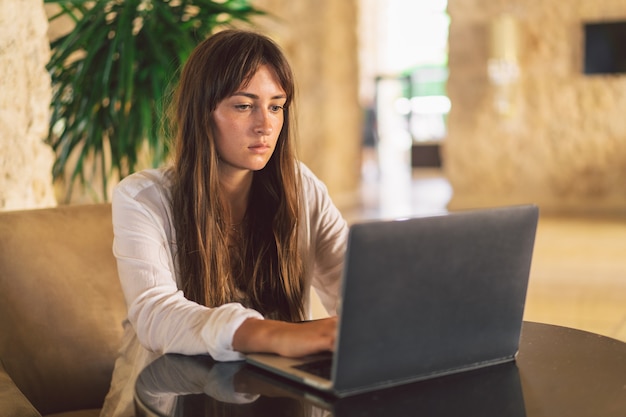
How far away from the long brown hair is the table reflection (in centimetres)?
36

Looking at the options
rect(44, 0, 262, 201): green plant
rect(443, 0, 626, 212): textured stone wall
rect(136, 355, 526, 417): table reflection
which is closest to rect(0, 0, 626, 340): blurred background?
rect(443, 0, 626, 212): textured stone wall

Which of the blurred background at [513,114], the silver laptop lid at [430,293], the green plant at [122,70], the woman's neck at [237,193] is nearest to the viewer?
the silver laptop lid at [430,293]

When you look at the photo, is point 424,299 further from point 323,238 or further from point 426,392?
point 323,238

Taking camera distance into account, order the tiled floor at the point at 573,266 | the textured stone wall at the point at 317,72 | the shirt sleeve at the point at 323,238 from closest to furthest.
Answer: the shirt sleeve at the point at 323,238
the tiled floor at the point at 573,266
the textured stone wall at the point at 317,72

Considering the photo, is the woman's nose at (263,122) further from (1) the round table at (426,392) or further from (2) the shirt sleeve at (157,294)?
(1) the round table at (426,392)

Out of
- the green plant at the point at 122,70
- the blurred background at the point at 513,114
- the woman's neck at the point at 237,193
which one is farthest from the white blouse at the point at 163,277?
the blurred background at the point at 513,114

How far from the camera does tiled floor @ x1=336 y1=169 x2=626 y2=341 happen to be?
4.21 meters

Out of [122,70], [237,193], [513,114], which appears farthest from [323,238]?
[513,114]

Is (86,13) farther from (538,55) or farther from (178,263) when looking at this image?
(538,55)

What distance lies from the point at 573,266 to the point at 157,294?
4.48m

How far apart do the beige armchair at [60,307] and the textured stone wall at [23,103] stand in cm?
71

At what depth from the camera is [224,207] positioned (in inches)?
67.7

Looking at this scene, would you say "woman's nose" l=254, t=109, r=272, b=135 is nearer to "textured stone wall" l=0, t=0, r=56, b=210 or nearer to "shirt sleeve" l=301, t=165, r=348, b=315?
"shirt sleeve" l=301, t=165, r=348, b=315

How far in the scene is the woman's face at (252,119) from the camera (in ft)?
5.18
